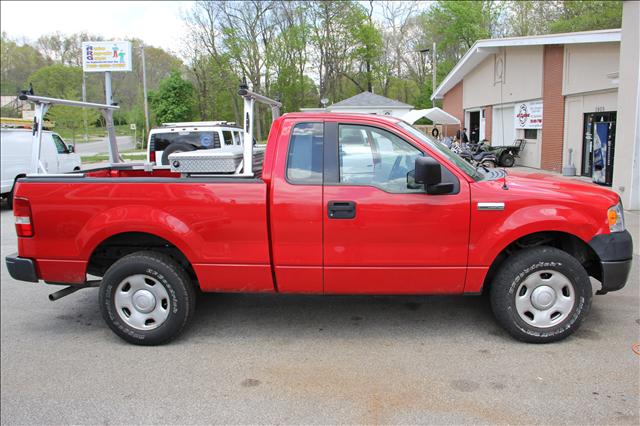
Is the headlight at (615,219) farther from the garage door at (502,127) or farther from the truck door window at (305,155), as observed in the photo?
the garage door at (502,127)

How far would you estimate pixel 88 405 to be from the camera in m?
3.44

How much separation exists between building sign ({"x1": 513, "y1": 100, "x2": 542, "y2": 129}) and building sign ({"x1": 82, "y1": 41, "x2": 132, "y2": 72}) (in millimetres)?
23975

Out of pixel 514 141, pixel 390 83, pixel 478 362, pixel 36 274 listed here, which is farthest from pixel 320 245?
pixel 390 83

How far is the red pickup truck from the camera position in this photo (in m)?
3.99

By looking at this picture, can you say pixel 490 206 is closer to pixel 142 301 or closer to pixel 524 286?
pixel 524 286

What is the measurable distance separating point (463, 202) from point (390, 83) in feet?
168

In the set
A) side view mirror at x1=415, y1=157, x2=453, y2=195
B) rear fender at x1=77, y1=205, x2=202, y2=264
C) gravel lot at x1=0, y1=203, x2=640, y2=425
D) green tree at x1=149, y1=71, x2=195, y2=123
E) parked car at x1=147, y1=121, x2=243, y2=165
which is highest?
green tree at x1=149, y1=71, x2=195, y2=123

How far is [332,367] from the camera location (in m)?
3.87

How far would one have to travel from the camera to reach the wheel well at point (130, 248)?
440 cm

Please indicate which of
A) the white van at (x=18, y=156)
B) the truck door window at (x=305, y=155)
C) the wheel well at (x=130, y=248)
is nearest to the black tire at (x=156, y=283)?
the wheel well at (x=130, y=248)

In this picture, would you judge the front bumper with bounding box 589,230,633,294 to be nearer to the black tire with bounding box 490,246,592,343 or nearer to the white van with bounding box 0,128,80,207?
the black tire with bounding box 490,246,592,343

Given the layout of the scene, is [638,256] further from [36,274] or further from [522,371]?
[36,274]

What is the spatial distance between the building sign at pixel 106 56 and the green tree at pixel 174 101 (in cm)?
920

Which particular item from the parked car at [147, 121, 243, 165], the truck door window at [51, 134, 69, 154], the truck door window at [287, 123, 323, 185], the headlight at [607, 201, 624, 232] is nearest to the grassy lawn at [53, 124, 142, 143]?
the truck door window at [51, 134, 69, 154]
